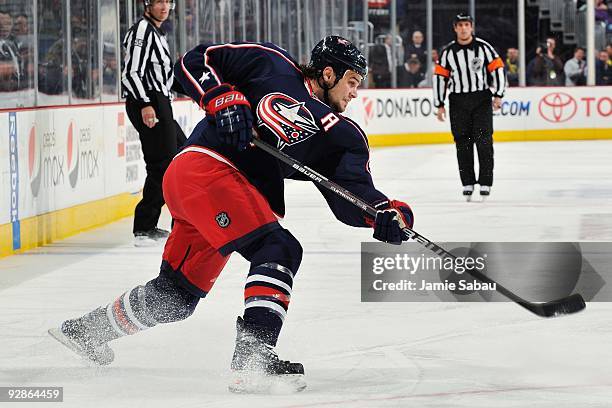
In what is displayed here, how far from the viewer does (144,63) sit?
285 inches

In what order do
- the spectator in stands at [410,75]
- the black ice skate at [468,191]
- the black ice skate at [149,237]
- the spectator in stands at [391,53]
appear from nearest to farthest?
the black ice skate at [149,237]
the black ice skate at [468,191]
the spectator in stands at [410,75]
the spectator in stands at [391,53]

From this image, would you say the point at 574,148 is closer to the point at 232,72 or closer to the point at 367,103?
the point at 367,103

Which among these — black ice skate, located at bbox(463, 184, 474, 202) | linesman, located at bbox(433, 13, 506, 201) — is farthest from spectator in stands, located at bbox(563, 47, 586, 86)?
black ice skate, located at bbox(463, 184, 474, 202)

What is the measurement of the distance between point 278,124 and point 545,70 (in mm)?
15454

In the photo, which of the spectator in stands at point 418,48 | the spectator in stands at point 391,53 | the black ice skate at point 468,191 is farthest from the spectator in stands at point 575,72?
the black ice skate at point 468,191

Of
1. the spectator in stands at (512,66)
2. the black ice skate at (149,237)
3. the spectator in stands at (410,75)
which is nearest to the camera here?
the black ice skate at (149,237)

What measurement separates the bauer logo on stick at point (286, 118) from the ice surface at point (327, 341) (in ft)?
2.12

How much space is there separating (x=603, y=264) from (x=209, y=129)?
9.93ft

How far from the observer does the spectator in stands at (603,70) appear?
18688 mm

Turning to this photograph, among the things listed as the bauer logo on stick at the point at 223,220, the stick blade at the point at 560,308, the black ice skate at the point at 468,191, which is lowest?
the black ice skate at the point at 468,191

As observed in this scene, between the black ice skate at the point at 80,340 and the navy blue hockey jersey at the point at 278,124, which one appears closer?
the navy blue hockey jersey at the point at 278,124

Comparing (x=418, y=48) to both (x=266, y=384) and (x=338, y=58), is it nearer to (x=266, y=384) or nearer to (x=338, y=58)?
(x=338, y=58)

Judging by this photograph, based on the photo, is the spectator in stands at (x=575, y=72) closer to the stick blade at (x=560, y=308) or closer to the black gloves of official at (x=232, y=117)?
the stick blade at (x=560, y=308)

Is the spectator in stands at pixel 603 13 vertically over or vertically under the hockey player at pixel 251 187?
over
